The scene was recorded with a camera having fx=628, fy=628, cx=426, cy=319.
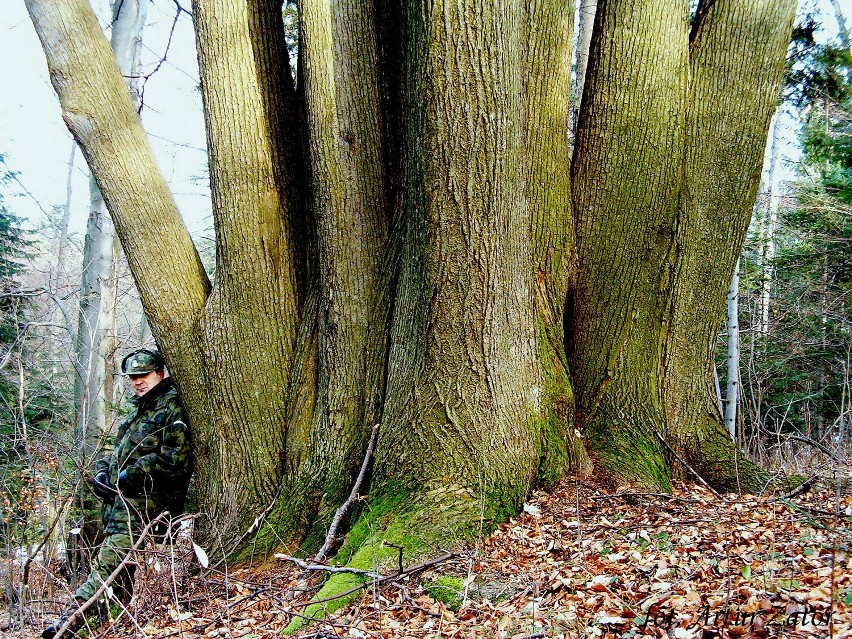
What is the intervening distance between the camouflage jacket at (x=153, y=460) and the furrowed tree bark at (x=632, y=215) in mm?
3399

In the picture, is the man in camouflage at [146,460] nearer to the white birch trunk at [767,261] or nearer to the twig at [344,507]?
the twig at [344,507]

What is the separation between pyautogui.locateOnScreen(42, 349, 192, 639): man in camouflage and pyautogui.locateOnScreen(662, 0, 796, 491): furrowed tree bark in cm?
409

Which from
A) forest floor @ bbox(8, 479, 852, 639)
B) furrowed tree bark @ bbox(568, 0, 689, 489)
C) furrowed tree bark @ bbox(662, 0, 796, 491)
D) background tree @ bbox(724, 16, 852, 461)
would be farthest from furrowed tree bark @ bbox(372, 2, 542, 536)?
background tree @ bbox(724, 16, 852, 461)

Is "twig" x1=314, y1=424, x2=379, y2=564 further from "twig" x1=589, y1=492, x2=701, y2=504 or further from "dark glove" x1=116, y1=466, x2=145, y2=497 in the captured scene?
"dark glove" x1=116, y1=466, x2=145, y2=497

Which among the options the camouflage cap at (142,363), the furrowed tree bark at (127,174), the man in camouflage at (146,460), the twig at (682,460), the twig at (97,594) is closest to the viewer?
the twig at (97,594)

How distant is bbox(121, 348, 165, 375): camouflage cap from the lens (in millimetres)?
5668

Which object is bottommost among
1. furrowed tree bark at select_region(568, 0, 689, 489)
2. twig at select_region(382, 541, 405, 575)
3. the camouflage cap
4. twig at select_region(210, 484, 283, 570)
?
twig at select_region(210, 484, 283, 570)

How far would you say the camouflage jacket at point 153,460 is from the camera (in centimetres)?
542

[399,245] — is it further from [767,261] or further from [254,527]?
[767,261]

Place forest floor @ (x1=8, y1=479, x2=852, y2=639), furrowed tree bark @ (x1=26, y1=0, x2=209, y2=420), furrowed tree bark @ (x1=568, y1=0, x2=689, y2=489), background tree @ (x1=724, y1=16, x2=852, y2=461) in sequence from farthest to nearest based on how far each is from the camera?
background tree @ (x1=724, y1=16, x2=852, y2=461) < furrowed tree bark @ (x1=26, y1=0, x2=209, y2=420) < furrowed tree bark @ (x1=568, y1=0, x2=689, y2=489) < forest floor @ (x1=8, y1=479, x2=852, y2=639)

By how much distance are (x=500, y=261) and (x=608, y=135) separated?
1.58 metres

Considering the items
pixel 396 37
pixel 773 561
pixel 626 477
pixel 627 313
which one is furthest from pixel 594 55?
pixel 773 561

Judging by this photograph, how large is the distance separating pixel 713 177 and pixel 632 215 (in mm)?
707

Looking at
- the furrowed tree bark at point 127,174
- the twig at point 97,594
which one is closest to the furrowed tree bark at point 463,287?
the twig at point 97,594
